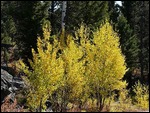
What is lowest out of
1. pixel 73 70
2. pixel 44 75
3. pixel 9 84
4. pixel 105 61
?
pixel 9 84

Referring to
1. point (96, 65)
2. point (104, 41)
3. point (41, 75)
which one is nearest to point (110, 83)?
point (96, 65)

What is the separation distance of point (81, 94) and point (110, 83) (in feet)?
5.95

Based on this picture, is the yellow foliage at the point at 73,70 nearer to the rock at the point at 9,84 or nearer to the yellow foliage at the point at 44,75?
the yellow foliage at the point at 44,75

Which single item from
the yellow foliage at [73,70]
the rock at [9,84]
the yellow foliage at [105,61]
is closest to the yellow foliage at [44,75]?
the yellow foliage at [73,70]

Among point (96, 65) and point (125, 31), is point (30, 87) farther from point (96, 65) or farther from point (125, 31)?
point (125, 31)

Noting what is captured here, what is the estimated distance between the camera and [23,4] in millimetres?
21656

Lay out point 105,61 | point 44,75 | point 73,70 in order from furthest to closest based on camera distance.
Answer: point 105,61
point 73,70
point 44,75

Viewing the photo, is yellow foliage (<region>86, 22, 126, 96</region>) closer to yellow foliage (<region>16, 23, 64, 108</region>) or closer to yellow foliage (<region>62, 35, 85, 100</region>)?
yellow foliage (<region>62, 35, 85, 100</region>)

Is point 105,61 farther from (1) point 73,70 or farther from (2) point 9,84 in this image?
(2) point 9,84

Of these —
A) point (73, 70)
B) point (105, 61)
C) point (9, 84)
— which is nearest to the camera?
point (73, 70)

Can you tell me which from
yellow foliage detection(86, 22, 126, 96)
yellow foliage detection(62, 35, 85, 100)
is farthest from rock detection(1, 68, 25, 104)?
yellow foliage detection(86, 22, 126, 96)

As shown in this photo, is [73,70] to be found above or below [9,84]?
above

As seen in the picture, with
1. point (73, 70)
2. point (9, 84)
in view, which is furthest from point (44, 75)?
point (9, 84)

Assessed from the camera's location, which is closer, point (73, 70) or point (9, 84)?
point (73, 70)
